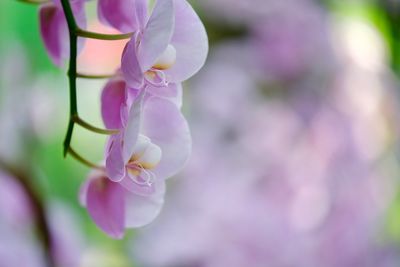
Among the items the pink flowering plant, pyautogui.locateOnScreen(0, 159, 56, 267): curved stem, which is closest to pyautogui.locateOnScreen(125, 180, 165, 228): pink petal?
the pink flowering plant

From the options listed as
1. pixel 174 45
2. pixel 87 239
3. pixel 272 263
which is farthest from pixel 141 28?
pixel 87 239

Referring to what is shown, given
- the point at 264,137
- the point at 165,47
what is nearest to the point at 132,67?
the point at 165,47

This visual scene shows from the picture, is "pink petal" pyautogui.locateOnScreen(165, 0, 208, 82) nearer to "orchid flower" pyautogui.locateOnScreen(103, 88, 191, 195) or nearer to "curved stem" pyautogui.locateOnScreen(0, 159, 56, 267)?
"orchid flower" pyautogui.locateOnScreen(103, 88, 191, 195)

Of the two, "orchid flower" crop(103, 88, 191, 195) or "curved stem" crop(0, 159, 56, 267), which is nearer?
"orchid flower" crop(103, 88, 191, 195)

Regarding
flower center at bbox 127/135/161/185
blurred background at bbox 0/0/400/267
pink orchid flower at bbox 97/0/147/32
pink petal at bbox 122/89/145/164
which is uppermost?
blurred background at bbox 0/0/400/267

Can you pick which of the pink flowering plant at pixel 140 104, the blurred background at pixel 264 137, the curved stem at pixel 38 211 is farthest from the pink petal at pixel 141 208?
the blurred background at pixel 264 137

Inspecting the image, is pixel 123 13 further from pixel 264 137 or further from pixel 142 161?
pixel 264 137

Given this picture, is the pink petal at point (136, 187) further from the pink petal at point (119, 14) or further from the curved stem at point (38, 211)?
the curved stem at point (38, 211)
